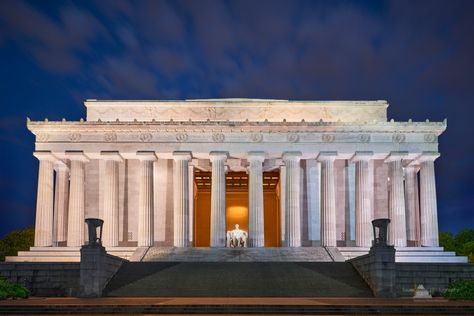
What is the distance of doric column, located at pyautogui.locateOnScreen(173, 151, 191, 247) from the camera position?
223 feet

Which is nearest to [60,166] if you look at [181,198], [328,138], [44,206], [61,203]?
[61,203]

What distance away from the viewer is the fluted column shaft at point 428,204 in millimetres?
68688

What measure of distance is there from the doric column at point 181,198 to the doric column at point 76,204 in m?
10.1

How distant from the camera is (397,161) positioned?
69562 mm

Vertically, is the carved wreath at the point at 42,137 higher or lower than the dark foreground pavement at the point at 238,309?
higher

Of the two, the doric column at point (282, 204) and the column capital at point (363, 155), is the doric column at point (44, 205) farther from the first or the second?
the column capital at point (363, 155)

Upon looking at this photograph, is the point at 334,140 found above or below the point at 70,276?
above

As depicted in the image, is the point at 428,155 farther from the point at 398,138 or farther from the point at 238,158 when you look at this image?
the point at 238,158

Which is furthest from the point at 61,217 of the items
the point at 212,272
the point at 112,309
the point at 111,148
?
the point at 112,309

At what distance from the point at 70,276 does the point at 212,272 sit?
429 inches

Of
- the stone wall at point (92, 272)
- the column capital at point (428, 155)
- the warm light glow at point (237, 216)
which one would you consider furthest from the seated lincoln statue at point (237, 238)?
the stone wall at point (92, 272)

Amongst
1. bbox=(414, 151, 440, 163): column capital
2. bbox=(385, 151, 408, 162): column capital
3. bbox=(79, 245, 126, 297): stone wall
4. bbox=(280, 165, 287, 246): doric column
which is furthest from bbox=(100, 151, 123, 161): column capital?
bbox=(414, 151, 440, 163): column capital

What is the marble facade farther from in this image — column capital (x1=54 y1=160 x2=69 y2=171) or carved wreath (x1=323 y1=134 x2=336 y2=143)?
column capital (x1=54 y1=160 x2=69 y2=171)

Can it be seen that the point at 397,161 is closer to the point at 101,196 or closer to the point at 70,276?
the point at 101,196
